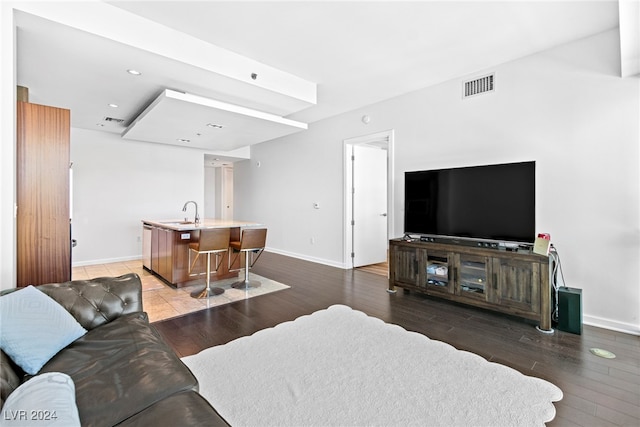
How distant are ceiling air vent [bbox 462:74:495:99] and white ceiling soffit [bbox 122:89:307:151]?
2407 mm

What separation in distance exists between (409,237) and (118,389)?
3.58 m

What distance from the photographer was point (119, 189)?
20.8 feet

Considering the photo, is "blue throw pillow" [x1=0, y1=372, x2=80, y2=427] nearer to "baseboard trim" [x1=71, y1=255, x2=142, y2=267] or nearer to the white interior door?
the white interior door

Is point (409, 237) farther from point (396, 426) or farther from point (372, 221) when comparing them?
point (396, 426)

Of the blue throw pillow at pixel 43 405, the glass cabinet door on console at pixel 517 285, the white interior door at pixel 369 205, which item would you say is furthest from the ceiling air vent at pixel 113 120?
the glass cabinet door on console at pixel 517 285

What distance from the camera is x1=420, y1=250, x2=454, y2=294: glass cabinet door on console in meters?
3.58

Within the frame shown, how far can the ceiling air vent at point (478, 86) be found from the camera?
373 centimetres

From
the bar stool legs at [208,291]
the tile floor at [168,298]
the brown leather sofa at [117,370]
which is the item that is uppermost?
the brown leather sofa at [117,370]

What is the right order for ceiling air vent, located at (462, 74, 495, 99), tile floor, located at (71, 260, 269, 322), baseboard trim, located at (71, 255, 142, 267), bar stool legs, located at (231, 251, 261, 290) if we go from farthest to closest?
1. baseboard trim, located at (71, 255, 142, 267)
2. bar stool legs, located at (231, 251, 261, 290)
3. ceiling air vent, located at (462, 74, 495, 99)
4. tile floor, located at (71, 260, 269, 322)

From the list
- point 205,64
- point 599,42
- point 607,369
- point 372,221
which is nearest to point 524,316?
point 607,369

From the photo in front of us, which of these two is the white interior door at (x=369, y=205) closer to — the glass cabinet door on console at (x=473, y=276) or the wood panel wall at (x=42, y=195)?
the glass cabinet door on console at (x=473, y=276)

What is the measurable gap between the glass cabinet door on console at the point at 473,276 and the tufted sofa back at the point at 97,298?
318 centimetres

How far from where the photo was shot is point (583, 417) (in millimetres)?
1750

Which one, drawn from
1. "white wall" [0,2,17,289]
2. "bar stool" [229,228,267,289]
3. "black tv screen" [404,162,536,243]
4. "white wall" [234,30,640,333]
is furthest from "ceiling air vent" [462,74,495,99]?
"white wall" [0,2,17,289]
